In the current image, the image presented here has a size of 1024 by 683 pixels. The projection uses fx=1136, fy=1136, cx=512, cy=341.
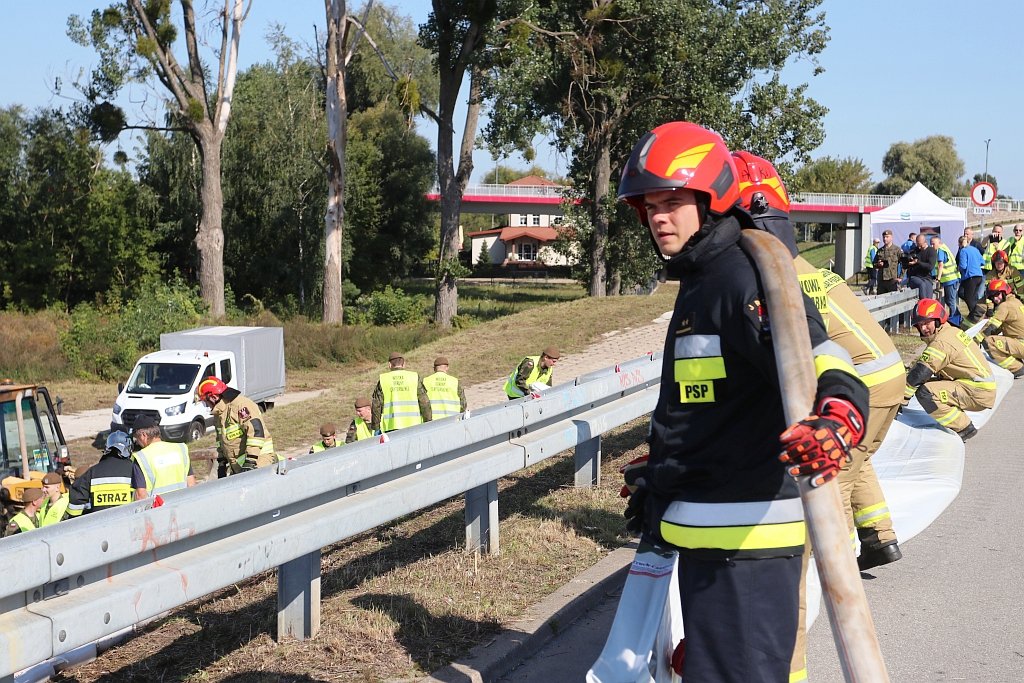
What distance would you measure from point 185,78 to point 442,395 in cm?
2885

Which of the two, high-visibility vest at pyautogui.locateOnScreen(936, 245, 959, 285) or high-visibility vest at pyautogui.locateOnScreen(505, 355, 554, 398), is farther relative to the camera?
high-visibility vest at pyautogui.locateOnScreen(936, 245, 959, 285)

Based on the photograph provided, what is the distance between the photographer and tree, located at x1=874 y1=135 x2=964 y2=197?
112 m

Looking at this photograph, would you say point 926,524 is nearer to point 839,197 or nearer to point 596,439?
point 596,439

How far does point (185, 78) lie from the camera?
124 feet

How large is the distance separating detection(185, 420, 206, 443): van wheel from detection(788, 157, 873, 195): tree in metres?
88.8

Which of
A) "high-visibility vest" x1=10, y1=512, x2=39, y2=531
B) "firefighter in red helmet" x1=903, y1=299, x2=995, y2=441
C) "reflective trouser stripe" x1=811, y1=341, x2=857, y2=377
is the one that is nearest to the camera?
"reflective trouser stripe" x1=811, y1=341, x2=857, y2=377

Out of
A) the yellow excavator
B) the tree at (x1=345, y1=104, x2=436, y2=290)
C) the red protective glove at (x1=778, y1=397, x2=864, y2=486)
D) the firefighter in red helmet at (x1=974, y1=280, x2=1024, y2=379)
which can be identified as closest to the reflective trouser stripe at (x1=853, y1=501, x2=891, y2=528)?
the red protective glove at (x1=778, y1=397, x2=864, y2=486)

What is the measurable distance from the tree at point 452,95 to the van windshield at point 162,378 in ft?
38.7

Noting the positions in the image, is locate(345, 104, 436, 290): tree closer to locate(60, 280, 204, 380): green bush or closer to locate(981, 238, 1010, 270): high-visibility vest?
locate(60, 280, 204, 380): green bush

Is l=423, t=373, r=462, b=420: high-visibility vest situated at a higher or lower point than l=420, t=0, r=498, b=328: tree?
lower

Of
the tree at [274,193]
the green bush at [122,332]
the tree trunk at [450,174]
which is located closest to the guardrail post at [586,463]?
the tree trunk at [450,174]

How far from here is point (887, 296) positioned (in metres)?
18.7

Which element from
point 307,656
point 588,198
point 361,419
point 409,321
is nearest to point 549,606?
point 307,656

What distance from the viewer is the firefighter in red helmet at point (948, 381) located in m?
10.3
